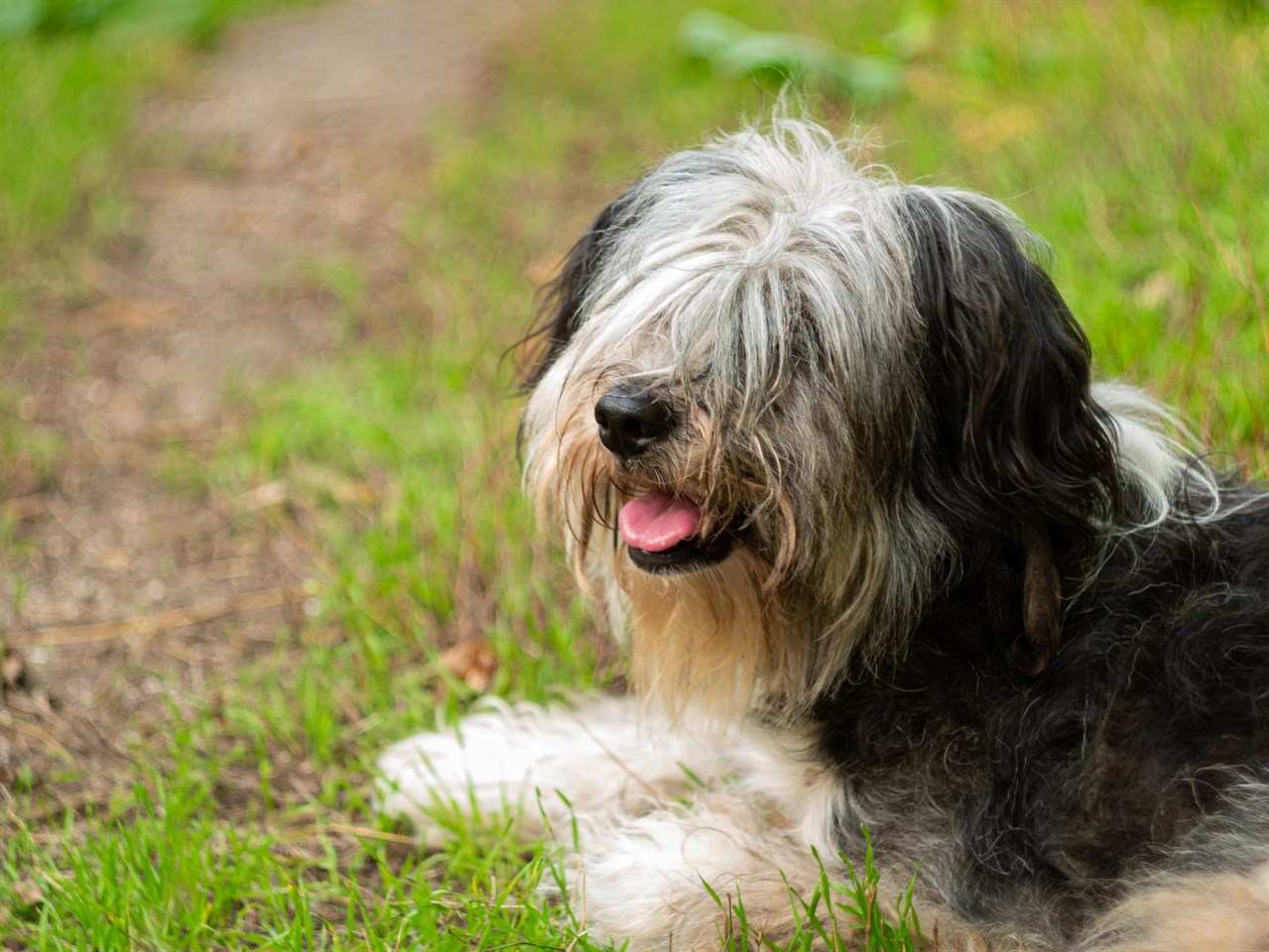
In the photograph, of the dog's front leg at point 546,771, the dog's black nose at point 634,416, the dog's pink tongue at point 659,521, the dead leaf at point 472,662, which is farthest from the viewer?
the dead leaf at point 472,662

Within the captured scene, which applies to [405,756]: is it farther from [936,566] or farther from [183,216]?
[183,216]

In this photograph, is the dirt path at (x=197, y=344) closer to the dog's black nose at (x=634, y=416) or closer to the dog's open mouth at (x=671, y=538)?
the dog's open mouth at (x=671, y=538)

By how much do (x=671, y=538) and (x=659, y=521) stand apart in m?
0.05

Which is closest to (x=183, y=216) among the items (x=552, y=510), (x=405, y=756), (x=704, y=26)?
(x=704, y=26)

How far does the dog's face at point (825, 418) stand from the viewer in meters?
2.50

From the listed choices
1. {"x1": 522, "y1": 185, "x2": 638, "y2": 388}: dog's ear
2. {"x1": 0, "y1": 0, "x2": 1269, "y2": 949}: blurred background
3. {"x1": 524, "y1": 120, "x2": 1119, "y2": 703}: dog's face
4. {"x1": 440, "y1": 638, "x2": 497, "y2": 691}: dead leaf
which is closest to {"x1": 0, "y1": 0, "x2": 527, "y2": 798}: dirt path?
{"x1": 0, "y1": 0, "x2": 1269, "y2": 949}: blurred background

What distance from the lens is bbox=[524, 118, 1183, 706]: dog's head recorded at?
2.50 meters

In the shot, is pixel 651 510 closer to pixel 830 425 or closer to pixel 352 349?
pixel 830 425

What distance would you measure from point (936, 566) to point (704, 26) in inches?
236

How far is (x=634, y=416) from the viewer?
246 cm

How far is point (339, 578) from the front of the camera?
4.25 m

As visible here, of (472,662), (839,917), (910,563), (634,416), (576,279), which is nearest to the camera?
(634,416)

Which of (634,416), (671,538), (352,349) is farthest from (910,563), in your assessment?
(352,349)

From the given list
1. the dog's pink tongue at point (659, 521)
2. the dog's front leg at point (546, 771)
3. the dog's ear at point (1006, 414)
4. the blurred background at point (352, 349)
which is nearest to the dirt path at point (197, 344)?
the blurred background at point (352, 349)
